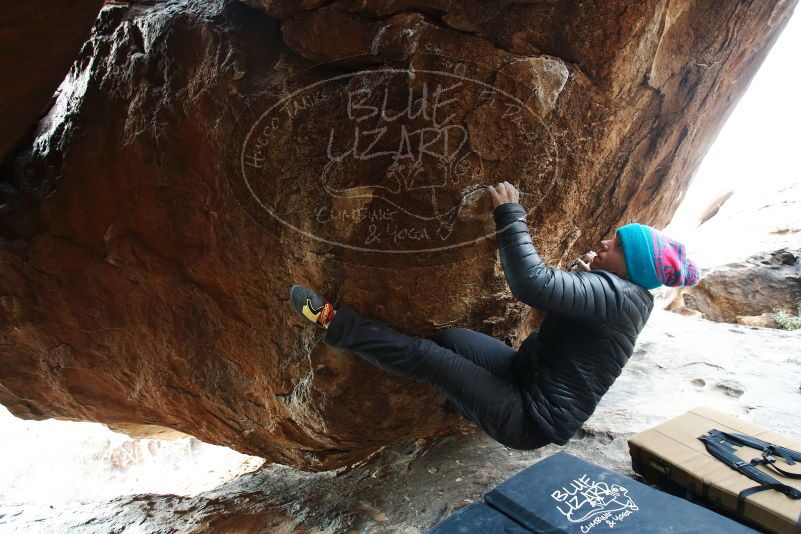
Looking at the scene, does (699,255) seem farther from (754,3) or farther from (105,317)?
(105,317)

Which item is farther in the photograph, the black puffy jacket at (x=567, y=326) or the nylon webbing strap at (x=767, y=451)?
the nylon webbing strap at (x=767, y=451)

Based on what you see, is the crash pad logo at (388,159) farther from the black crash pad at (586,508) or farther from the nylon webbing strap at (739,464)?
the nylon webbing strap at (739,464)

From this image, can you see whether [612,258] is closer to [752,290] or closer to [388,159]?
[388,159]

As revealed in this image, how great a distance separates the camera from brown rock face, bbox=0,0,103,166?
7.02 feet

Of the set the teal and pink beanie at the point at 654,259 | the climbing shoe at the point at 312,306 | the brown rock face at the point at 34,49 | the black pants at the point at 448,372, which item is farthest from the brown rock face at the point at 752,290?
the brown rock face at the point at 34,49

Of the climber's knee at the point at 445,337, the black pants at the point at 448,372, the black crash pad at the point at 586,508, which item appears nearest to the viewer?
the black crash pad at the point at 586,508

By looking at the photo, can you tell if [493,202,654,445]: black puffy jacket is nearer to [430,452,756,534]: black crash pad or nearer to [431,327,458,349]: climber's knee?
[430,452,756,534]: black crash pad

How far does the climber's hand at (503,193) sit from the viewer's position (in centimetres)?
226

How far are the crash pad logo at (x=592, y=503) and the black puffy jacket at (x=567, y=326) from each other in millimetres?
240

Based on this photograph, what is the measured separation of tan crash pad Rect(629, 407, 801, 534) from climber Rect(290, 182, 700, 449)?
512 mm

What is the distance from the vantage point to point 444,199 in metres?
2.35

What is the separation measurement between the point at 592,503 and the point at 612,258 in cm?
111

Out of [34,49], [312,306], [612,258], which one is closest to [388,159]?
[312,306]

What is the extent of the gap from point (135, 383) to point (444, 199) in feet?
8.71
